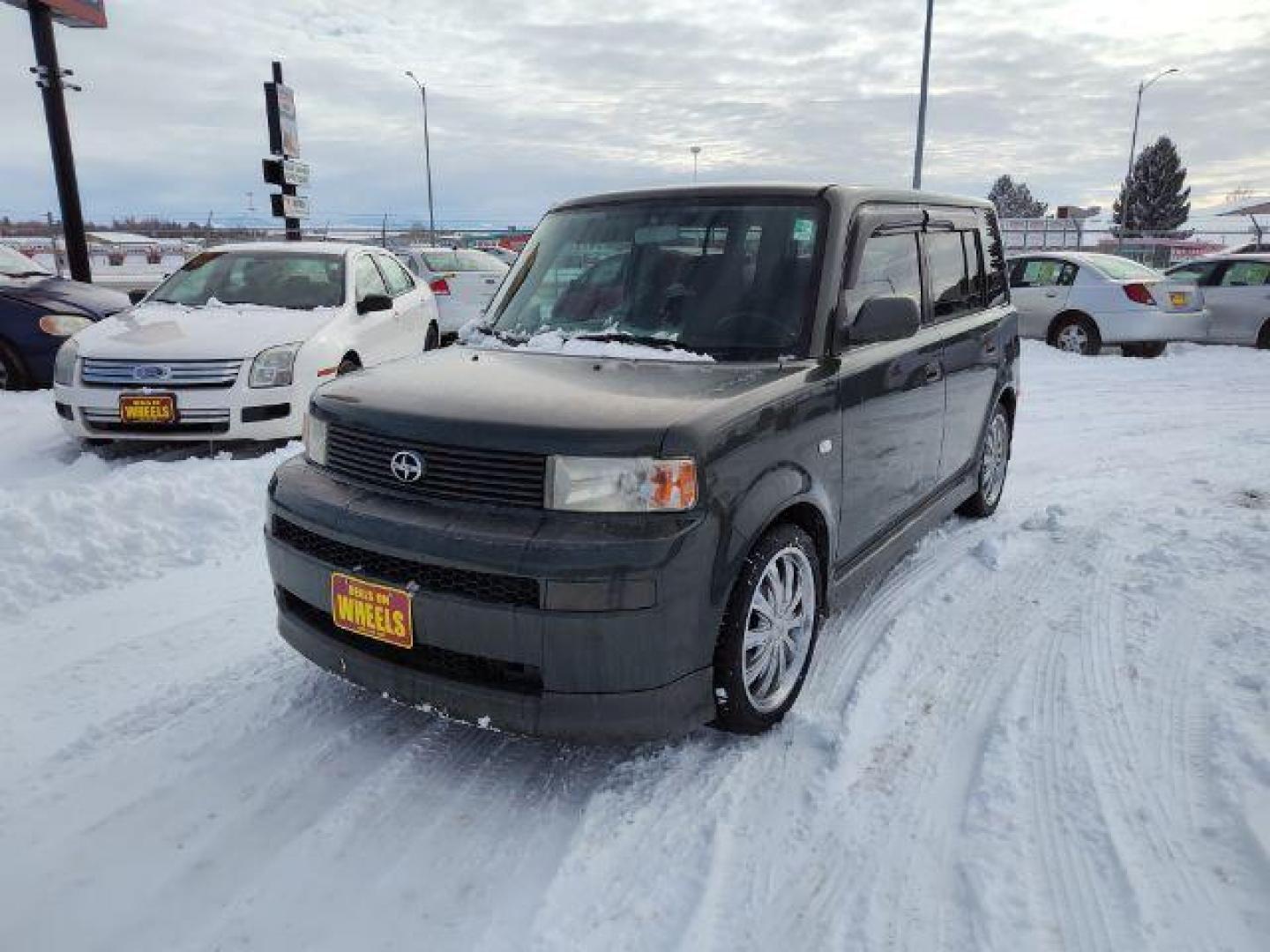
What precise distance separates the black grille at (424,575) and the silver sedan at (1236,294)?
45.3 feet

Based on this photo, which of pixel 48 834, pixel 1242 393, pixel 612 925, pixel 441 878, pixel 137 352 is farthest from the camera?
pixel 1242 393

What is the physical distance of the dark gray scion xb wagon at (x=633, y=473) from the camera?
2459mm

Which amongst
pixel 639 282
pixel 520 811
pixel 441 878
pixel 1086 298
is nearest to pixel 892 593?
pixel 639 282

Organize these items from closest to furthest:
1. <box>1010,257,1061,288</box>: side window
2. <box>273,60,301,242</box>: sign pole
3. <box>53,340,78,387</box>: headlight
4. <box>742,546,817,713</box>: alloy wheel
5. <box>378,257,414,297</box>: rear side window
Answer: <box>742,546,817,713</box>: alloy wheel, <box>53,340,78,387</box>: headlight, <box>378,257,414,297</box>: rear side window, <box>1010,257,1061,288</box>: side window, <box>273,60,301,242</box>: sign pole

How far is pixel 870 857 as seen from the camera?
2.39m

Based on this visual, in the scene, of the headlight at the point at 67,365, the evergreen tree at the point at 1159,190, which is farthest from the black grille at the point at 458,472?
the evergreen tree at the point at 1159,190

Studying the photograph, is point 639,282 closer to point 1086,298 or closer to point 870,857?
point 870,857

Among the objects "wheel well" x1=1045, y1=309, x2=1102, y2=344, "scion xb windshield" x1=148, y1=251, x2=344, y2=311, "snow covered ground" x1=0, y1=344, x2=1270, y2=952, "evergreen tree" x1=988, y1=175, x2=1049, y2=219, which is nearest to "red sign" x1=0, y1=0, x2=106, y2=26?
"scion xb windshield" x1=148, y1=251, x2=344, y2=311

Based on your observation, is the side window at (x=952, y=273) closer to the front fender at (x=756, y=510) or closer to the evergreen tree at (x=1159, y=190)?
the front fender at (x=756, y=510)

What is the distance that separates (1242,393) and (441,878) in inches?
417

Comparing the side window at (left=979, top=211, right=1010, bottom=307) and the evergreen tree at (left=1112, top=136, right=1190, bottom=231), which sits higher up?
the evergreen tree at (left=1112, top=136, right=1190, bottom=231)

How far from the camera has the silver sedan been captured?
13094 millimetres

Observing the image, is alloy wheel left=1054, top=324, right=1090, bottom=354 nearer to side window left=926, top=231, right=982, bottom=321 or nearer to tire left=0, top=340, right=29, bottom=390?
side window left=926, top=231, right=982, bottom=321

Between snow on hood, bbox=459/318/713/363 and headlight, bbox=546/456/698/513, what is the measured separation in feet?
2.52
